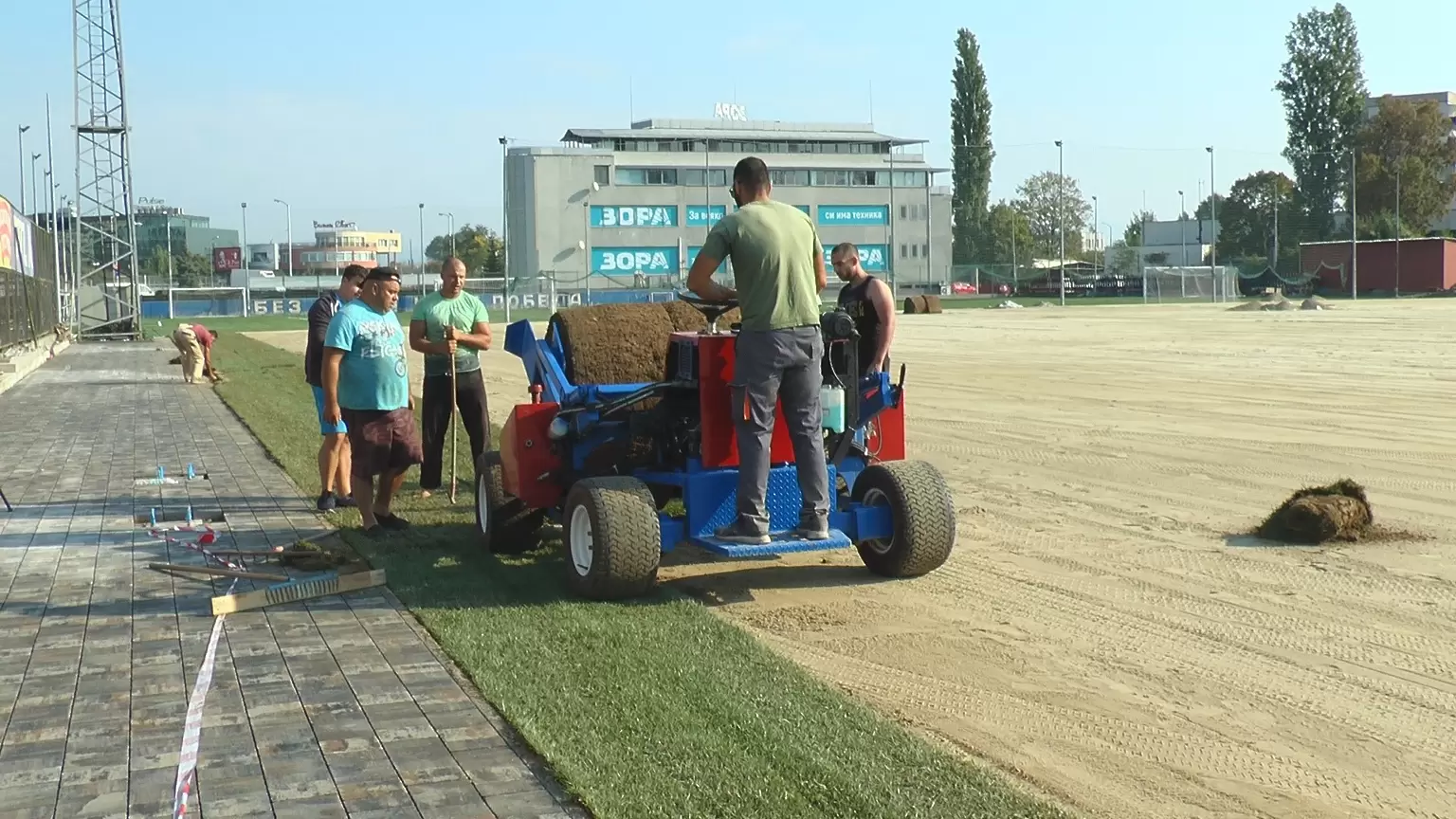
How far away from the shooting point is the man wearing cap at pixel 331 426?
33.7 ft

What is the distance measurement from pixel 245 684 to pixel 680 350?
2.86 meters

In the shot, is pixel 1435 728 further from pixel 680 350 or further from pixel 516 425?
pixel 516 425

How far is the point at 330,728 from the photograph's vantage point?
17.6 ft

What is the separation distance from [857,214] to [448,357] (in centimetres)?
9910

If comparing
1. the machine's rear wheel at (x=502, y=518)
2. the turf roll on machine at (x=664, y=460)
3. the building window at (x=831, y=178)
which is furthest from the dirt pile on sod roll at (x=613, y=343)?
the building window at (x=831, y=178)

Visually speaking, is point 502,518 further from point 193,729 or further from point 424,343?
point 193,729

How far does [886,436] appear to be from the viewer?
8.36 m

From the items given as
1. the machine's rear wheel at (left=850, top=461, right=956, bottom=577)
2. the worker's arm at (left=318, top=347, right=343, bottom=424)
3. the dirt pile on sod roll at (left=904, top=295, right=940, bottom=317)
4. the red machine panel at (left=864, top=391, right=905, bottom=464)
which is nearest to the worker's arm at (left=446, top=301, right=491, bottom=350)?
the worker's arm at (left=318, top=347, right=343, bottom=424)

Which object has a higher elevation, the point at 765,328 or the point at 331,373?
the point at 765,328

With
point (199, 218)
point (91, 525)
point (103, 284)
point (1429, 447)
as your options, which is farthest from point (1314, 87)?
point (199, 218)

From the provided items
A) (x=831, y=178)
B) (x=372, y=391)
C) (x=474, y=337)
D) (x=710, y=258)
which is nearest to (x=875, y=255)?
(x=831, y=178)

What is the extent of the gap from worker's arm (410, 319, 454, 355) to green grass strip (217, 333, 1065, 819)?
256 centimetres

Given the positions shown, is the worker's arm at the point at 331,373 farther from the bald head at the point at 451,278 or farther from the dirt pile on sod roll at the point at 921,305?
the dirt pile on sod roll at the point at 921,305

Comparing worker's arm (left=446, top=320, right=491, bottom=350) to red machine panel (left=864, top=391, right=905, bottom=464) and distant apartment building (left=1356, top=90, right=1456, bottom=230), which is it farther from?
distant apartment building (left=1356, top=90, right=1456, bottom=230)
